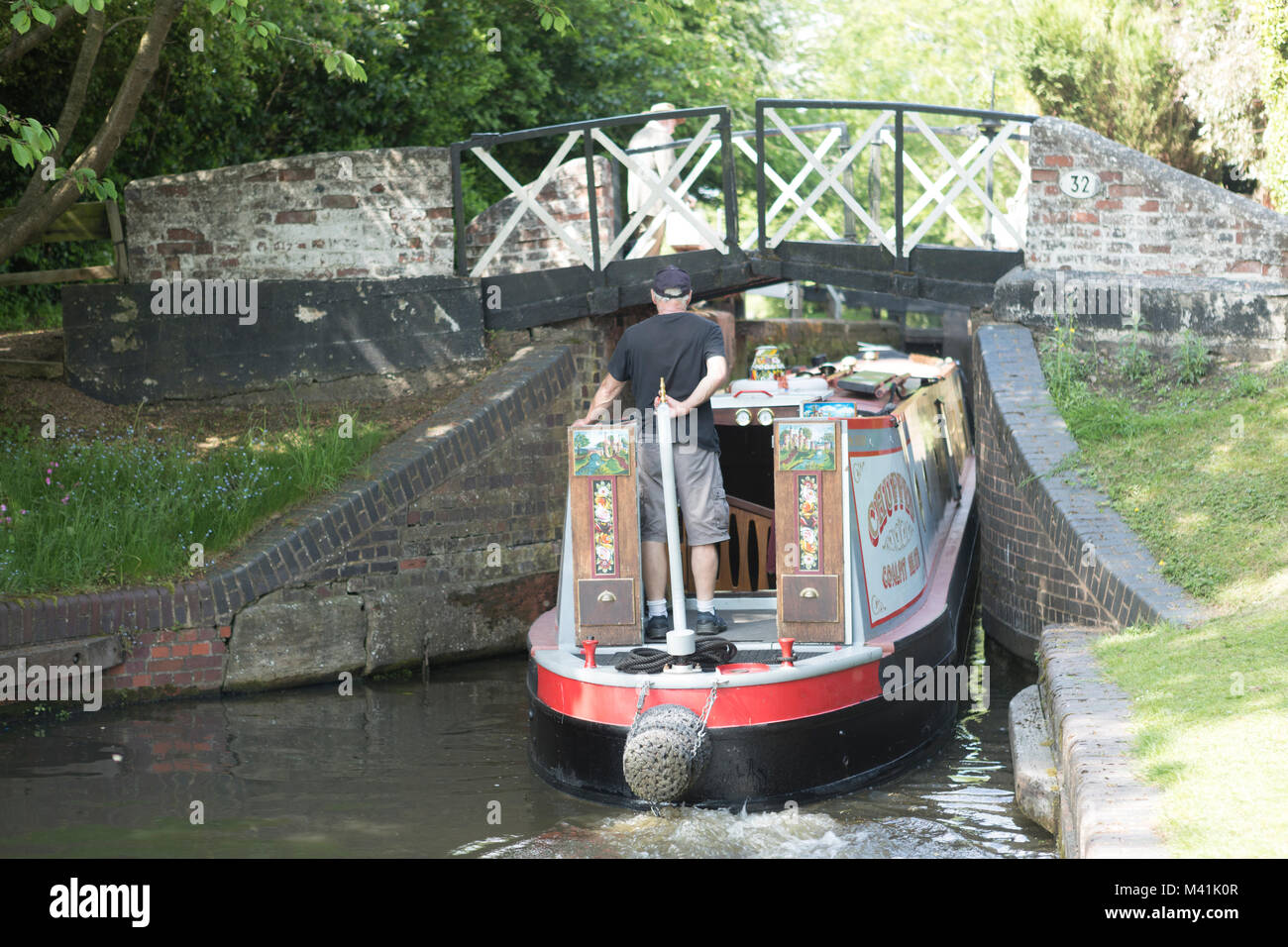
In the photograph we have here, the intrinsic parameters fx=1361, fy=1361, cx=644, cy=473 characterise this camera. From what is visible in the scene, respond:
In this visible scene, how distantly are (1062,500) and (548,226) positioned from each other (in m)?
5.50

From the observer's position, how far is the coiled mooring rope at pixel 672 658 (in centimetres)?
695

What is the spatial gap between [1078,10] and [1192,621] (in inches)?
533

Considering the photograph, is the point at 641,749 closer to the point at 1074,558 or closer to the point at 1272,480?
the point at 1074,558

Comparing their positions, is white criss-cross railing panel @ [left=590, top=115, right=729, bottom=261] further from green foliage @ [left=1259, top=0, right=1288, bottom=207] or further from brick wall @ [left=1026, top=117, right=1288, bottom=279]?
green foliage @ [left=1259, top=0, right=1288, bottom=207]

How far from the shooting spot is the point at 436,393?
38.9ft

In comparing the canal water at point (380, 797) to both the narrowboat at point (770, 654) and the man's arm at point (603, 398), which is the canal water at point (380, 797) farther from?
the man's arm at point (603, 398)

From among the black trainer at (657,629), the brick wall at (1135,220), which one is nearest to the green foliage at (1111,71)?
the brick wall at (1135,220)

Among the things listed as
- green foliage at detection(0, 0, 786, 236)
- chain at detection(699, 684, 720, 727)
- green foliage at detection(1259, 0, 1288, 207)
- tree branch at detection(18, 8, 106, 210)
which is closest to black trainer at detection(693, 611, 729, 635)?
chain at detection(699, 684, 720, 727)

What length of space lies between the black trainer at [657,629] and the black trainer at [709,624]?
0.57 feet

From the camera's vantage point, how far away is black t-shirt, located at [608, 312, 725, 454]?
7289 millimetres

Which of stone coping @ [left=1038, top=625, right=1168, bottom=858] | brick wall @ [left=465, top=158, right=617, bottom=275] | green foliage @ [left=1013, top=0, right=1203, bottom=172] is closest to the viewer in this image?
stone coping @ [left=1038, top=625, right=1168, bottom=858]

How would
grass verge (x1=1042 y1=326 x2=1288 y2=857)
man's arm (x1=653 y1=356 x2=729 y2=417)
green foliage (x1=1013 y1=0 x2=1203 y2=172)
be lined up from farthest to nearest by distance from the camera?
green foliage (x1=1013 y1=0 x2=1203 y2=172)
man's arm (x1=653 y1=356 x2=729 y2=417)
grass verge (x1=1042 y1=326 x2=1288 y2=857)

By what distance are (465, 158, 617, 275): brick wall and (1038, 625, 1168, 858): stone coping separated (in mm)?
6336

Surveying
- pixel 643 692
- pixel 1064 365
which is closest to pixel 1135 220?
pixel 1064 365
